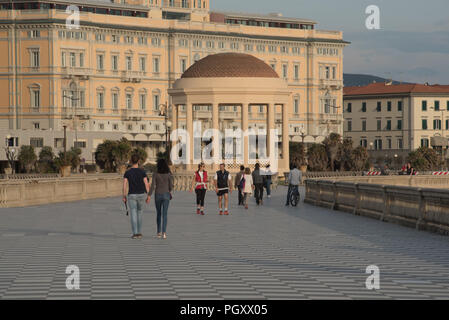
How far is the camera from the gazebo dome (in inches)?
2480

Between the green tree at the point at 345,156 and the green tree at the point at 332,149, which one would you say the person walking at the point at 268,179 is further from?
the green tree at the point at 332,149

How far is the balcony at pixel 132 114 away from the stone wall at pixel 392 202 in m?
102

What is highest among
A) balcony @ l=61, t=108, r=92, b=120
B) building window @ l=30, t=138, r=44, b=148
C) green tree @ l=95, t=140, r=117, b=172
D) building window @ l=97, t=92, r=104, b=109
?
building window @ l=97, t=92, r=104, b=109

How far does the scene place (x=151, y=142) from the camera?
13938cm

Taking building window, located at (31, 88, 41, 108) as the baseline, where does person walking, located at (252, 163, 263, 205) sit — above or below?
below

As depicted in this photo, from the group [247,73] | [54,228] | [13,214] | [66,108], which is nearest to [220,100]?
[247,73]

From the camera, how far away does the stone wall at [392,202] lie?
23281mm

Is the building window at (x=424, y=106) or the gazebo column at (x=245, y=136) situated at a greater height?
the building window at (x=424, y=106)

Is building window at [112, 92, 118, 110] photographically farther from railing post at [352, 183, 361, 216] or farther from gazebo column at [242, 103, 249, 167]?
railing post at [352, 183, 361, 216]

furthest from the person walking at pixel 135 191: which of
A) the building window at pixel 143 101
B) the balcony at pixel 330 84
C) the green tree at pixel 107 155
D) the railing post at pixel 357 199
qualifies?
the balcony at pixel 330 84

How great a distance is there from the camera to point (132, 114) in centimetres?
13975

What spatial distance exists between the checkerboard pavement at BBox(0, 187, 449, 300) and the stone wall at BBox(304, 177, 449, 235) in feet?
1.50

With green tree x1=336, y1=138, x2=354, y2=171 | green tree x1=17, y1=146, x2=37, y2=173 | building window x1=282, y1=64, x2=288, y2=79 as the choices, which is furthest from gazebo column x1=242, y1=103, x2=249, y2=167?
building window x1=282, y1=64, x2=288, y2=79
